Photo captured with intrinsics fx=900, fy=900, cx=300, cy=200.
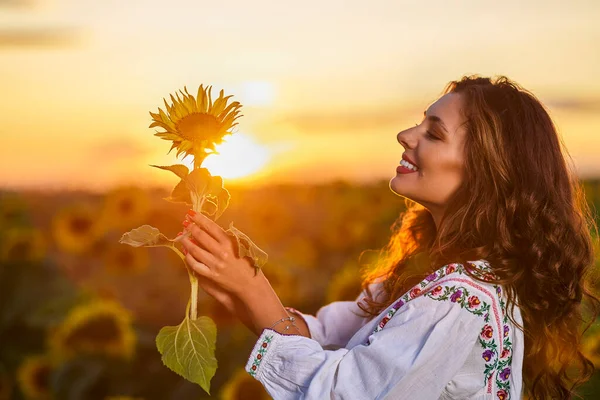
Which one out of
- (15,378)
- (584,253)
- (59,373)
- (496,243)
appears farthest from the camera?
(15,378)

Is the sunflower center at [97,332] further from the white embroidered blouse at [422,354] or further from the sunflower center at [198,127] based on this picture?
the sunflower center at [198,127]

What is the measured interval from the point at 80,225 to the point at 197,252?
3.96 m

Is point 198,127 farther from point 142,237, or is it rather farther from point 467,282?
point 467,282

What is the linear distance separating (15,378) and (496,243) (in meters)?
2.93

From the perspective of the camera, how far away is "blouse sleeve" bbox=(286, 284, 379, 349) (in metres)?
2.97

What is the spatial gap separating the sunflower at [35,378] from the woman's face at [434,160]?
2511 mm

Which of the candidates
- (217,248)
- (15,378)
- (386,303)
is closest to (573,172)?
(386,303)

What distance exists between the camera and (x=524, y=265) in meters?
2.47

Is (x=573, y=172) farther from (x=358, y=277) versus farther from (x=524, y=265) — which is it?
(x=358, y=277)

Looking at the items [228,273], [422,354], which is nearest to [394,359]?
[422,354]

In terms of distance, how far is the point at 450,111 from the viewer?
255cm

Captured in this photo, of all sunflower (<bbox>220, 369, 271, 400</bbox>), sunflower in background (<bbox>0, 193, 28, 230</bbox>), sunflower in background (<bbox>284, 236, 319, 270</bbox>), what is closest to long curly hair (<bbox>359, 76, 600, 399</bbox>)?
sunflower (<bbox>220, 369, 271, 400</bbox>)

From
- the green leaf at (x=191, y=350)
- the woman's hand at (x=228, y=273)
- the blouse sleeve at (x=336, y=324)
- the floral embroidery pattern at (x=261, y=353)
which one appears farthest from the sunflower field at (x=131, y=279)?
Result: the green leaf at (x=191, y=350)

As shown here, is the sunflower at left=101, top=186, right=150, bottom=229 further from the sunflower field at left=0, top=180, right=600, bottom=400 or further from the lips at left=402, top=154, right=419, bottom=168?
the lips at left=402, top=154, right=419, bottom=168
